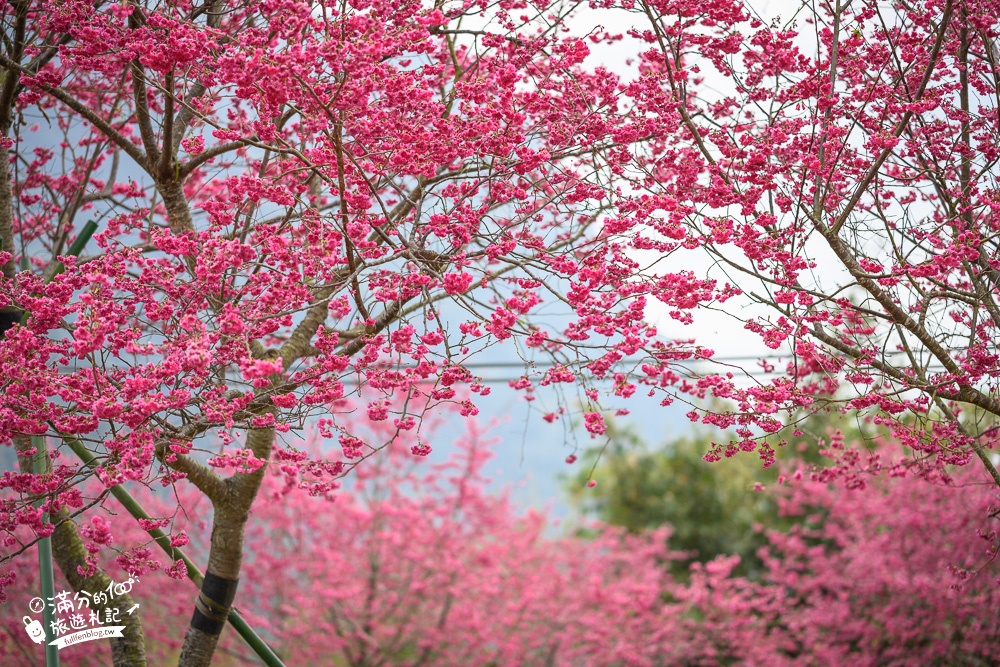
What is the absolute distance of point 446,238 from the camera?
11.0 ft

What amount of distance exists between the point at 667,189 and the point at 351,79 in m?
1.63

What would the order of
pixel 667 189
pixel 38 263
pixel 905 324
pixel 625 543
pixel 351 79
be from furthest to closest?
pixel 625 543 < pixel 38 263 < pixel 667 189 < pixel 905 324 < pixel 351 79

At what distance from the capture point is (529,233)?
13.3 feet

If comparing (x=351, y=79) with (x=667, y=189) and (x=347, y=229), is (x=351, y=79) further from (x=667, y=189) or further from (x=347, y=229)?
(x=667, y=189)

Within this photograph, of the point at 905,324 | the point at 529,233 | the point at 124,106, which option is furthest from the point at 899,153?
the point at 124,106

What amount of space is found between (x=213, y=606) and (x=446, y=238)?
190 centimetres

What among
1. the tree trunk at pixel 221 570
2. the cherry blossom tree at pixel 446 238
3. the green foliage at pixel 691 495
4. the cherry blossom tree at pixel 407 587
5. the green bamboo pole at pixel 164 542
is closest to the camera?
the cherry blossom tree at pixel 446 238

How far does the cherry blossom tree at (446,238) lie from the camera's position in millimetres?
2861

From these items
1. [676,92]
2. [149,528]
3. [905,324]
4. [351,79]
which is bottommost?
[149,528]

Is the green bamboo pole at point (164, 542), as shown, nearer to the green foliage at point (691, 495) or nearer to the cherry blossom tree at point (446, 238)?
the cherry blossom tree at point (446, 238)

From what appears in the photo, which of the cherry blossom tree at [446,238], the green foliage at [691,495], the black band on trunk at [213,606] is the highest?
the green foliage at [691,495]

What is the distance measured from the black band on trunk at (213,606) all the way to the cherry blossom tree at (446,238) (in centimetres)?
1

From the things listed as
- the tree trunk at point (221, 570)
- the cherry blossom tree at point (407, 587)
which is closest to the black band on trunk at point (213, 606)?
the tree trunk at point (221, 570)

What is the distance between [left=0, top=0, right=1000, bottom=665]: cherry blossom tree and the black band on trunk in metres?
0.01
